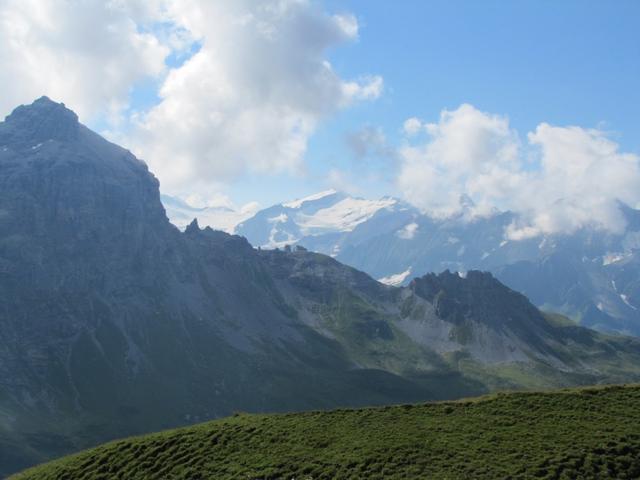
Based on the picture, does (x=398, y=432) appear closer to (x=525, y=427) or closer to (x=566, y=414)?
(x=525, y=427)

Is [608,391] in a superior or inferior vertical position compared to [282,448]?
superior

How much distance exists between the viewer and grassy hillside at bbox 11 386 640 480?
66875 mm

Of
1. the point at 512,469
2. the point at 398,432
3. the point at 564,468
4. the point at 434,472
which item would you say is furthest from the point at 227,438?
the point at 564,468

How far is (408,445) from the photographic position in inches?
2884

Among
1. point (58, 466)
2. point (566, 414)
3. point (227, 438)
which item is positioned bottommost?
point (58, 466)

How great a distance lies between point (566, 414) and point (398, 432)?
73.1 feet

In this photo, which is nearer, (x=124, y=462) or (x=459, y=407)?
(x=124, y=462)

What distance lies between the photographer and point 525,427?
253 ft

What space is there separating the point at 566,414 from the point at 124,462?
56581 mm

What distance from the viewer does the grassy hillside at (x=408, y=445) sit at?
219ft

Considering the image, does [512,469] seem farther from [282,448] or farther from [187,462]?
→ [187,462]

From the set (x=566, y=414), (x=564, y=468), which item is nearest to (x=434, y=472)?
(x=564, y=468)

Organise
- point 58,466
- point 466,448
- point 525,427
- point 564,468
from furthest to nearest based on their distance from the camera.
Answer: point 58,466
point 525,427
point 466,448
point 564,468

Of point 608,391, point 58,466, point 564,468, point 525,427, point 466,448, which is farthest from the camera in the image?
point 608,391
